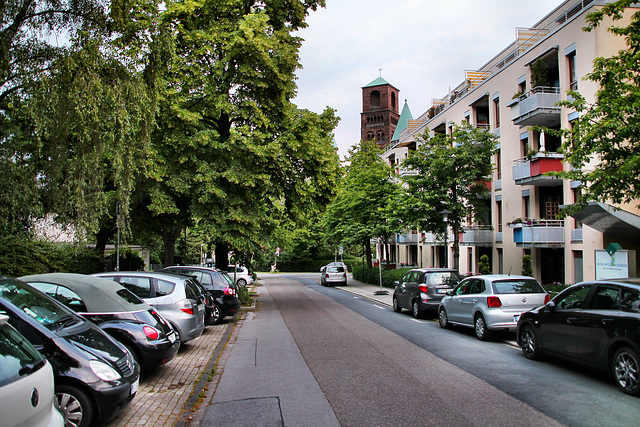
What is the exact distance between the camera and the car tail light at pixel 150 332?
7.34m

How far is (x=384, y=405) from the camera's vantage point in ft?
20.0

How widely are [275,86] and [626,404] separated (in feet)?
51.0

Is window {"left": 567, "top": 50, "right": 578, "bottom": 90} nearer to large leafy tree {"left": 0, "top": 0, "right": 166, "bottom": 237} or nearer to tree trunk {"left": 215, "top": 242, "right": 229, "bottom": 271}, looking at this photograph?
tree trunk {"left": 215, "top": 242, "right": 229, "bottom": 271}

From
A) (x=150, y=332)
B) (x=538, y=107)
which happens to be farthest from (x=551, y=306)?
(x=538, y=107)

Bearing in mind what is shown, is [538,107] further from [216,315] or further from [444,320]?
[216,315]

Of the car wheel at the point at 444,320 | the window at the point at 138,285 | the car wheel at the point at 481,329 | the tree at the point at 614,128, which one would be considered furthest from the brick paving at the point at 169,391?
the tree at the point at 614,128

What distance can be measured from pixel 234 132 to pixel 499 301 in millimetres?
10976

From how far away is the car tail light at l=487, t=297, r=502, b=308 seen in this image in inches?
444

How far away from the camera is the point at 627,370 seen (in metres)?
6.55

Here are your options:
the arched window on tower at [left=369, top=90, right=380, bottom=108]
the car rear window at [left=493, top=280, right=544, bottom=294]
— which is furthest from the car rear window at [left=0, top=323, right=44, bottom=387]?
the arched window on tower at [left=369, top=90, right=380, bottom=108]

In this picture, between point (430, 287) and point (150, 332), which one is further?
point (430, 287)

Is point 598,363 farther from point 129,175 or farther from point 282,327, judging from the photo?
point 129,175

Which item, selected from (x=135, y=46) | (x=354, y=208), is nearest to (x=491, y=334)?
(x=135, y=46)

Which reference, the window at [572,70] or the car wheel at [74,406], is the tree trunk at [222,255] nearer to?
the car wheel at [74,406]
